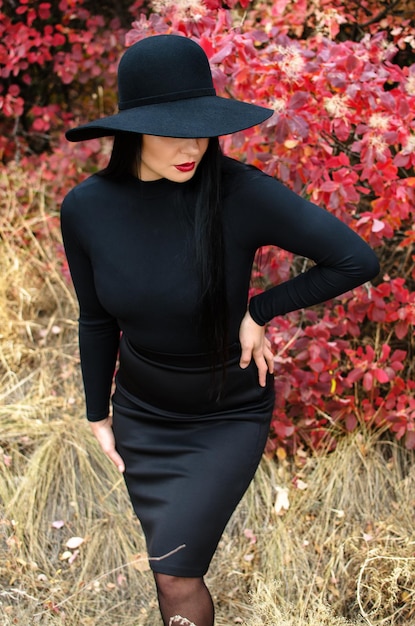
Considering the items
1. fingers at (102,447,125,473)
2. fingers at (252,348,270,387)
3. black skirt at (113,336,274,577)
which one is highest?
fingers at (252,348,270,387)

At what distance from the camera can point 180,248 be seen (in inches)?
71.9

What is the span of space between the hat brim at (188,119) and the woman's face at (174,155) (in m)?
0.08

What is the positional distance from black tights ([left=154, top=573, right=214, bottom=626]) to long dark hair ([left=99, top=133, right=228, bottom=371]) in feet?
2.04

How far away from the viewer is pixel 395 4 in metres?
3.17

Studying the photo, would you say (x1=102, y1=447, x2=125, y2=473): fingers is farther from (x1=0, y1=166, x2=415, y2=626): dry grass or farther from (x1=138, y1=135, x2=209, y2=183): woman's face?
(x1=138, y1=135, x2=209, y2=183): woman's face

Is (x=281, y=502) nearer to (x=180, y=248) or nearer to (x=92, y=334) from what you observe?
(x=92, y=334)

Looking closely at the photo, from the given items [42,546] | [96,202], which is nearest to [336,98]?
[96,202]

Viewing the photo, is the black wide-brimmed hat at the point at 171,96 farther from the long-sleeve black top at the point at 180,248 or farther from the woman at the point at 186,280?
the long-sleeve black top at the point at 180,248

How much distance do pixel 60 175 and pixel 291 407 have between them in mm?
2047

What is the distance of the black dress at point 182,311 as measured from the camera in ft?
5.97

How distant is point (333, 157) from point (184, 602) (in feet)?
4.97

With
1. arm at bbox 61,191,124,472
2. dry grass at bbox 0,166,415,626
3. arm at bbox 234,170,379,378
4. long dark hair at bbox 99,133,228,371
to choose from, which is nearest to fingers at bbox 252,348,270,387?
long dark hair at bbox 99,133,228,371

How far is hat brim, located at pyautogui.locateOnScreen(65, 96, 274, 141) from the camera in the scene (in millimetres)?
1611

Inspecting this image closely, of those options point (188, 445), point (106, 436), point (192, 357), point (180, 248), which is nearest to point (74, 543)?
point (106, 436)
